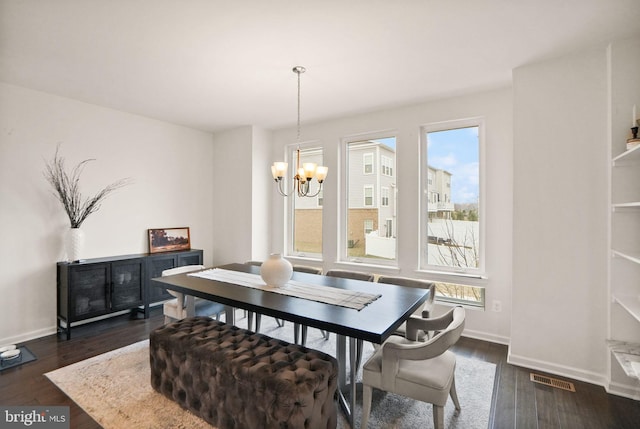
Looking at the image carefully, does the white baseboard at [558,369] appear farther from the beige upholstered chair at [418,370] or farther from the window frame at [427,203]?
the beige upholstered chair at [418,370]

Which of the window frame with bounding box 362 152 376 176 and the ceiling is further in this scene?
the window frame with bounding box 362 152 376 176

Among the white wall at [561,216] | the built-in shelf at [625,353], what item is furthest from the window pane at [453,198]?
the built-in shelf at [625,353]

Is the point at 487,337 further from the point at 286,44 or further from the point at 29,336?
the point at 29,336

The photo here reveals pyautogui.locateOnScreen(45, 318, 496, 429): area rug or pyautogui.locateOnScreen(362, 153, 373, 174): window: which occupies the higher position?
pyautogui.locateOnScreen(362, 153, 373, 174): window

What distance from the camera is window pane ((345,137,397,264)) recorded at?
4.09 metres

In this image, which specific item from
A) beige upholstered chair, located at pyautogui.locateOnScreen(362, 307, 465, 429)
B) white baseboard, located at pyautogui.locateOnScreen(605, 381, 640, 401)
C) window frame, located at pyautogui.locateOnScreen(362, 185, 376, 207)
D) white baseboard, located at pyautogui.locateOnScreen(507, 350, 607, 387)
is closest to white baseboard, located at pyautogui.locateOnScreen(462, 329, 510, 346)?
white baseboard, located at pyautogui.locateOnScreen(507, 350, 607, 387)

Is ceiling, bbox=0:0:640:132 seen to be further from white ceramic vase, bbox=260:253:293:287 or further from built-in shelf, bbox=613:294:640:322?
built-in shelf, bbox=613:294:640:322

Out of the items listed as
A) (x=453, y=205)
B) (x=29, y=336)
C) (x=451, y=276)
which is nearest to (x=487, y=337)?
(x=451, y=276)

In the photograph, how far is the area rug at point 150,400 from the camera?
2053 millimetres

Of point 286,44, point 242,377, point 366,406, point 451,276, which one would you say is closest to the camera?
point 242,377

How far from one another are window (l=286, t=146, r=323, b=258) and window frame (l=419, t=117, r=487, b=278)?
1550 millimetres

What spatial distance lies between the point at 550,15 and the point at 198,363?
11.1 feet

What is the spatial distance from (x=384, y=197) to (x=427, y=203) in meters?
0.57

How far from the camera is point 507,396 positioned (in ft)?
7.77
